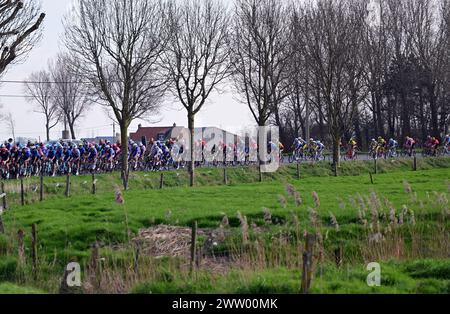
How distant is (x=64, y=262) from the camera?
1410 centimetres

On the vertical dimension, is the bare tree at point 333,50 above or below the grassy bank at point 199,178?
above

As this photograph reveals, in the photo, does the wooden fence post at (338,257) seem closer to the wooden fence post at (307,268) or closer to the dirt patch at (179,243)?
the dirt patch at (179,243)

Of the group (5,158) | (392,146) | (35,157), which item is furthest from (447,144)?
(5,158)

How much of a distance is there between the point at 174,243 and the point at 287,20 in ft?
91.6

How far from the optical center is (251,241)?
13.9m

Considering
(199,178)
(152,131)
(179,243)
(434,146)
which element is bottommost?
(179,243)

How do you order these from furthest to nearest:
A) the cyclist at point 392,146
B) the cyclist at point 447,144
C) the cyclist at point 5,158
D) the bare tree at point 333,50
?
1. the cyclist at point 447,144
2. the cyclist at point 392,146
3. the bare tree at point 333,50
4. the cyclist at point 5,158

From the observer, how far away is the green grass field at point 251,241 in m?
10.0

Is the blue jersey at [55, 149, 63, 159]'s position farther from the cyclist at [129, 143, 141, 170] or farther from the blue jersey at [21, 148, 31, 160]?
→ the cyclist at [129, 143, 141, 170]

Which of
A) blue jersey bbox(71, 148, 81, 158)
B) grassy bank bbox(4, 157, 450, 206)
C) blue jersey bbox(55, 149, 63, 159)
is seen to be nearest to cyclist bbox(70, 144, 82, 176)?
blue jersey bbox(71, 148, 81, 158)

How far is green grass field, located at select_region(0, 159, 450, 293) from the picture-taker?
396 inches

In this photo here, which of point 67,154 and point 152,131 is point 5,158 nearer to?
point 67,154

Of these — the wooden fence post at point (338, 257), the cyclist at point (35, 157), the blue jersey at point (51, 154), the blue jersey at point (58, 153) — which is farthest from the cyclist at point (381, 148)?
the wooden fence post at point (338, 257)
